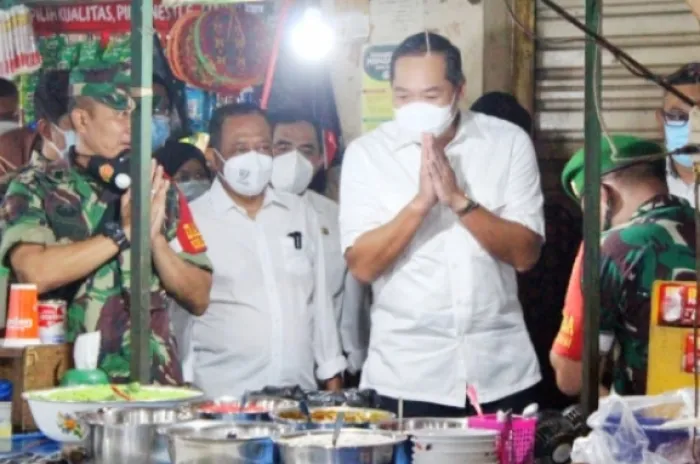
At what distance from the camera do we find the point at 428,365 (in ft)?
13.1

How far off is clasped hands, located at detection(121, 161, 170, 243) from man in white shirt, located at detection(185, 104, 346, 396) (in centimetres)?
15

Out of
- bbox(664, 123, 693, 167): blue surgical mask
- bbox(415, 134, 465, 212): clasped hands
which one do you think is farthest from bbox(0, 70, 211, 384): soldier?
bbox(664, 123, 693, 167): blue surgical mask

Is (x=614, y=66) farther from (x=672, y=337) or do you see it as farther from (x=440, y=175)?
(x=672, y=337)

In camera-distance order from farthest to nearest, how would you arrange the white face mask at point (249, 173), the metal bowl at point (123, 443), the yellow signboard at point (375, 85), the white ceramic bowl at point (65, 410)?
the white face mask at point (249, 173), the yellow signboard at point (375, 85), the white ceramic bowl at point (65, 410), the metal bowl at point (123, 443)

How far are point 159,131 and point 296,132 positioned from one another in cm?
51

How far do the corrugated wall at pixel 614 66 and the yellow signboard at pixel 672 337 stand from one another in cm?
134

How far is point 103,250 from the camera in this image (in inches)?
172

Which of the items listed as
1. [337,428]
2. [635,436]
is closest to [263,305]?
[337,428]

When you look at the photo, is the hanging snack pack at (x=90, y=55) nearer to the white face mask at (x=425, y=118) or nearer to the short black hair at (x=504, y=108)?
the white face mask at (x=425, y=118)

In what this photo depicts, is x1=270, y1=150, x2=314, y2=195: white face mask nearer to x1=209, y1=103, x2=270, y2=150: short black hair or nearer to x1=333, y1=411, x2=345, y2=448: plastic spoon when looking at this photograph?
x1=209, y1=103, x2=270, y2=150: short black hair

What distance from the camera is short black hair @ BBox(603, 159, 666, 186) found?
385 centimetres

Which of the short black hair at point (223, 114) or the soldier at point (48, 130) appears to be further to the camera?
the soldier at point (48, 130)

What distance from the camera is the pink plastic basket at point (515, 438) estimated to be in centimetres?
246

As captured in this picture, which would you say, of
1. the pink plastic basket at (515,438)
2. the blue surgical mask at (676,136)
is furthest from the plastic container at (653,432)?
the blue surgical mask at (676,136)
